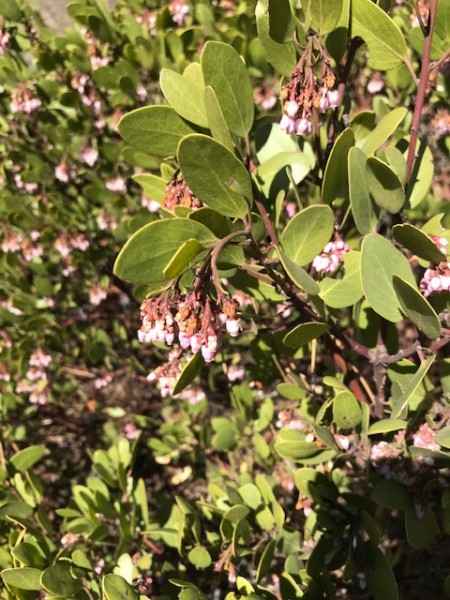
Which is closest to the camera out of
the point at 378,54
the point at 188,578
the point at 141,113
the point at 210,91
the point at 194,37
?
the point at 210,91

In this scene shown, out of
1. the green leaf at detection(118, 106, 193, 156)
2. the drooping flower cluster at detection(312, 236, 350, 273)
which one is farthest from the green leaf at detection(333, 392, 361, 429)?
the green leaf at detection(118, 106, 193, 156)

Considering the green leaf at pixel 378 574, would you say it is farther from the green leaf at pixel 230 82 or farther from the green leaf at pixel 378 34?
the green leaf at pixel 378 34

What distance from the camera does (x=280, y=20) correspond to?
976 millimetres

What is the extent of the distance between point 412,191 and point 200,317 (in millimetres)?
A: 647

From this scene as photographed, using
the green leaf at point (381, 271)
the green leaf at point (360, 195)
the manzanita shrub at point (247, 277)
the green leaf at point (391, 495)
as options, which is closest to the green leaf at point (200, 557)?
the manzanita shrub at point (247, 277)

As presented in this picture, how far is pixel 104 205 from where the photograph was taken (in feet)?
7.71

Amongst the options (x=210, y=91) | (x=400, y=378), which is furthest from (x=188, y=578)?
(x=210, y=91)

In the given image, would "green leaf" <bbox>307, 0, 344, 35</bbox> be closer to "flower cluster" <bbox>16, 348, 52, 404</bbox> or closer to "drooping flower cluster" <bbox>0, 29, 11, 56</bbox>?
"drooping flower cluster" <bbox>0, 29, 11, 56</bbox>

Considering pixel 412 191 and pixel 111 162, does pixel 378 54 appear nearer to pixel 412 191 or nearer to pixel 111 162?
pixel 412 191

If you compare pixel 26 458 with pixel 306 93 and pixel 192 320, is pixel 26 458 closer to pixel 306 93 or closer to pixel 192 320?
pixel 192 320

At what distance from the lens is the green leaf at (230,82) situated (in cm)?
95

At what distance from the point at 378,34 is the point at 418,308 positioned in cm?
58

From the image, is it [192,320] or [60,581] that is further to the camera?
[60,581]

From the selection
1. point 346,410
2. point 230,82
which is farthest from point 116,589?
point 230,82
